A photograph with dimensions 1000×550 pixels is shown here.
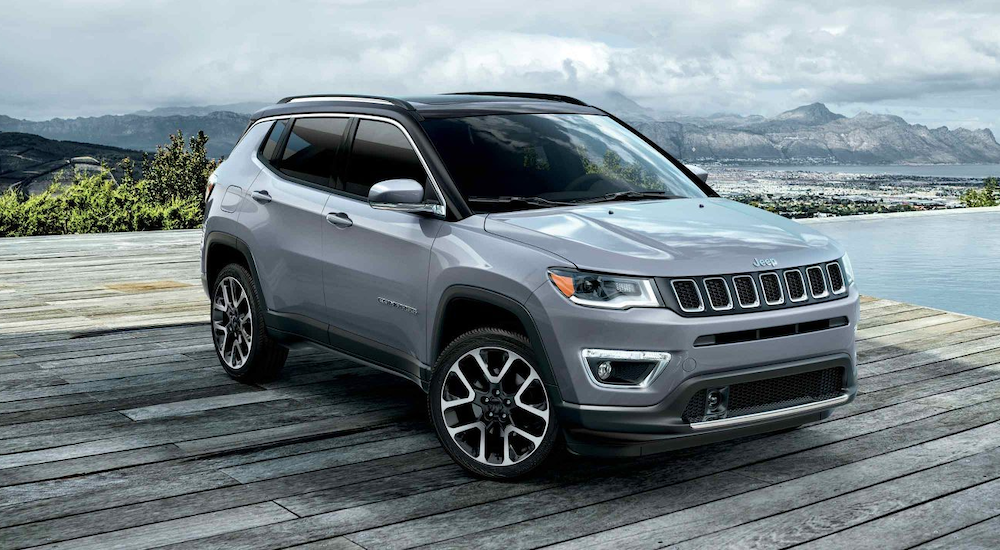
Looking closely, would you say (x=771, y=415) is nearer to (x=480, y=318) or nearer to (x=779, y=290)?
(x=779, y=290)

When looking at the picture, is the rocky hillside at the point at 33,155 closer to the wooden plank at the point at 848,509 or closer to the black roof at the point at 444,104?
the black roof at the point at 444,104

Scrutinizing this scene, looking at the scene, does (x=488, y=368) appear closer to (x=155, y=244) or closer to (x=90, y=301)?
(x=90, y=301)

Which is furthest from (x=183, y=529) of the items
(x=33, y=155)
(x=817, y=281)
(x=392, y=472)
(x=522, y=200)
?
(x=33, y=155)

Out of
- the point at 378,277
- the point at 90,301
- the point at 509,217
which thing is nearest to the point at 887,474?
the point at 509,217

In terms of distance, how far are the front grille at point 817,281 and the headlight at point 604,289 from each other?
0.74 m

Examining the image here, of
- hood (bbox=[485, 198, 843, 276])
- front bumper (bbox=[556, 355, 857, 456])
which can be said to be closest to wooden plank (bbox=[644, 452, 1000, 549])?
front bumper (bbox=[556, 355, 857, 456])

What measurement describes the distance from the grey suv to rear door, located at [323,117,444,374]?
1 cm

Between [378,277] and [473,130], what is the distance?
0.81 m

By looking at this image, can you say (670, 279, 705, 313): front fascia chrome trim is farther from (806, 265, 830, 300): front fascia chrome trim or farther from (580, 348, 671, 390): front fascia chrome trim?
(806, 265, 830, 300): front fascia chrome trim

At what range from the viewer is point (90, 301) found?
9.19 m

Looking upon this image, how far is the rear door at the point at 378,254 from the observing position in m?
4.60

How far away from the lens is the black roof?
5.04 m

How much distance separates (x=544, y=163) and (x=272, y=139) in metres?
1.81

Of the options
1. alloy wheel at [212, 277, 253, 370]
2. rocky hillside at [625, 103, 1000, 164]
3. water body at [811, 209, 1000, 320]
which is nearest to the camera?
alloy wheel at [212, 277, 253, 370]
